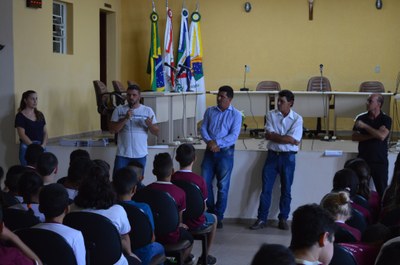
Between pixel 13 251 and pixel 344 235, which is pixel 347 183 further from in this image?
pixel 13 251

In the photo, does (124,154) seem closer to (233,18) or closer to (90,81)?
(90,81)

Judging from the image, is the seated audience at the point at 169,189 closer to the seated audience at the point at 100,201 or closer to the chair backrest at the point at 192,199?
the chair backrest at the point at 192,199

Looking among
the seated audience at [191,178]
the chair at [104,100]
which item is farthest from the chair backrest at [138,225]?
the chair at [104,100]

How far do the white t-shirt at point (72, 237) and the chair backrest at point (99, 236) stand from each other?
0.83 feet

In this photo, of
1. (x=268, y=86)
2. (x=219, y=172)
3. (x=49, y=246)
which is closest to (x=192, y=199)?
(x=49, y=246)

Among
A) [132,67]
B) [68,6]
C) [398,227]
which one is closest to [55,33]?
[68,6]

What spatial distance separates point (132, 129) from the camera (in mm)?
6289

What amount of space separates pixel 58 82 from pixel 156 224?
251 inches

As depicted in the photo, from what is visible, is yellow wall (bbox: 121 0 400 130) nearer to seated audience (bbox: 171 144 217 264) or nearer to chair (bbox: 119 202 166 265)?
seated audience (bbox: 171 144 217 264)

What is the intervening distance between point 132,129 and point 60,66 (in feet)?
13.5

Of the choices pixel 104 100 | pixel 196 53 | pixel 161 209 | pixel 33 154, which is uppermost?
pixel 196 53

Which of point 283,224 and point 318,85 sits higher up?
point 318,85

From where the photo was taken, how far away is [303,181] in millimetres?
6508

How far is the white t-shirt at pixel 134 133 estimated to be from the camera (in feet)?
20.5
